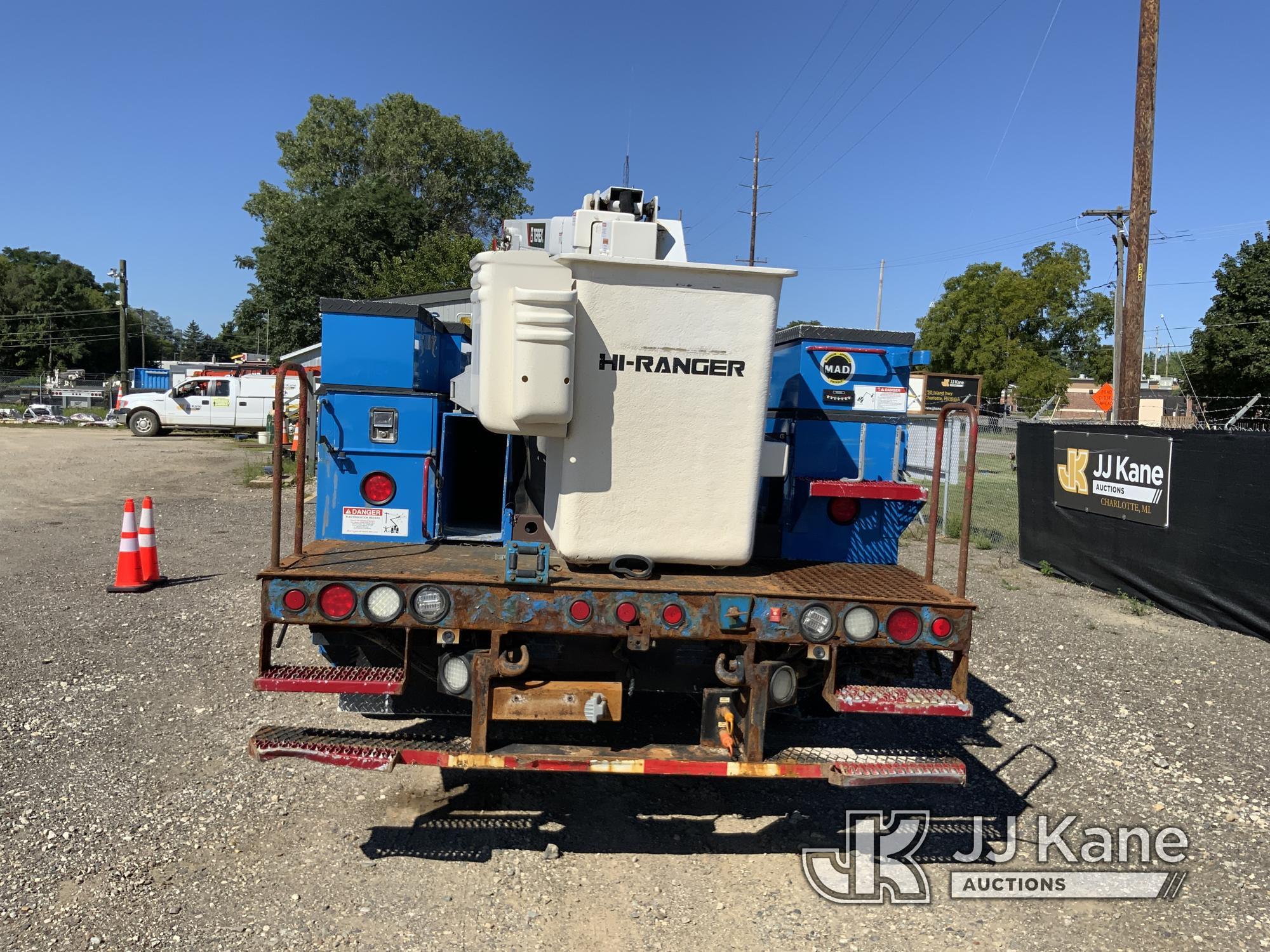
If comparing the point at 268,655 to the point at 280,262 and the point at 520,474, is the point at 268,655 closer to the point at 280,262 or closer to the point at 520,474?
the point at 520,474

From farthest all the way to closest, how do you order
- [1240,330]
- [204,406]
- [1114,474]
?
[1240,330], [204,406], [1114,474]

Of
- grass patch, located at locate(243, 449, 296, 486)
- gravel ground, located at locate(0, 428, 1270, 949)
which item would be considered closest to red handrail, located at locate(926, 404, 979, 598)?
gravel ground, located at locate(0, 428, 1270, 949)

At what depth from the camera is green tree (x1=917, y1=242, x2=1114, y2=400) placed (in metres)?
42.5

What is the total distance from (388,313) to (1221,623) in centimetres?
841

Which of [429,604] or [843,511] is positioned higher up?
[843,511]

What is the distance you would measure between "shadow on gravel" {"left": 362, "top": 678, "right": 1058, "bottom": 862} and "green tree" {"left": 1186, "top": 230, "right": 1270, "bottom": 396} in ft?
113

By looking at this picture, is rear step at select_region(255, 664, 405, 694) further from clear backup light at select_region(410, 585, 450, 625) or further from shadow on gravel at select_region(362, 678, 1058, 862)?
shadow on gravel at select_region(362, 678, 1058, 862)

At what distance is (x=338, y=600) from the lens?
12.0 ft

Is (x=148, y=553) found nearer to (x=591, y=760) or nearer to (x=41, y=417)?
(x=591, y=760)

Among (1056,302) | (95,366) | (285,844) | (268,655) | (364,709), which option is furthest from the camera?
(95,366)

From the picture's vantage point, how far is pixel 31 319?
6938cm

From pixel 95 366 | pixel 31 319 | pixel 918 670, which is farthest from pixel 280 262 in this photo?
pixel 95 366

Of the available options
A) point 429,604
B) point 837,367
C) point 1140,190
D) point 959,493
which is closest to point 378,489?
point 429,604

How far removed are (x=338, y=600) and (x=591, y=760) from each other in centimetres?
119
